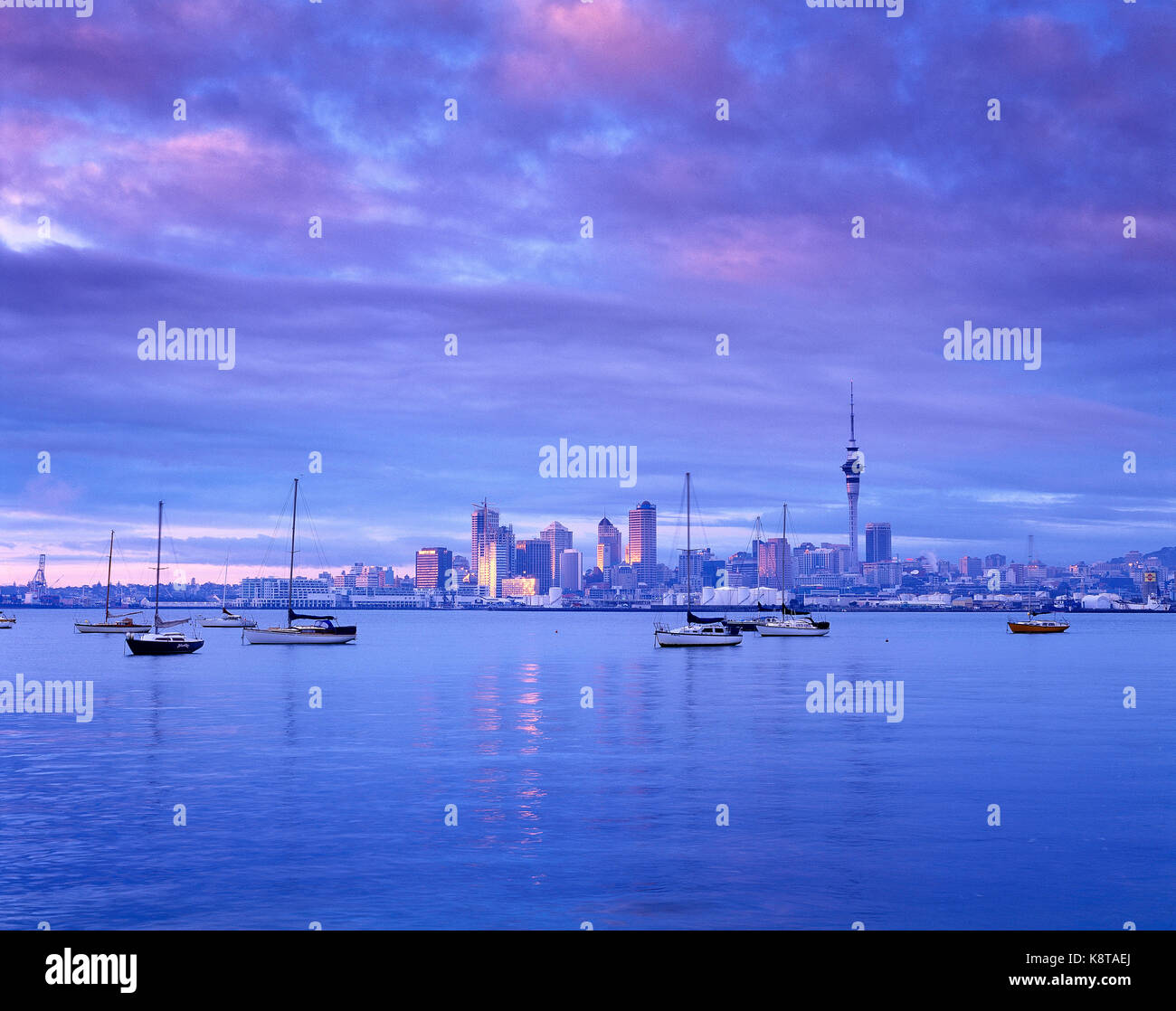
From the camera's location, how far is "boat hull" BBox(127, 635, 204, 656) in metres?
131

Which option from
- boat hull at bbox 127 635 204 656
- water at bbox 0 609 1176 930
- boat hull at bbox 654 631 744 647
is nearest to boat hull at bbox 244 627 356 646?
boat hull at bbox 127 635 204 656

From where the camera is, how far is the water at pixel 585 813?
999 inches

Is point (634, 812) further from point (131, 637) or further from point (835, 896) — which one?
point (131, 637)

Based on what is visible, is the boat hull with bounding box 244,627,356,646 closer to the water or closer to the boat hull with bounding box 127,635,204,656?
the boat hull with bounding box 127,635,204,656

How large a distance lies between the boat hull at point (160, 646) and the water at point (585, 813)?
183ft

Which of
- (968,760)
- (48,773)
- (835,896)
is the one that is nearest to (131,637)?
(48,773)

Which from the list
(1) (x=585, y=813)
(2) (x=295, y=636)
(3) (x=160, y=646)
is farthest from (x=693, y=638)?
(1) (x=585, y=813)

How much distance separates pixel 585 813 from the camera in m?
36.1

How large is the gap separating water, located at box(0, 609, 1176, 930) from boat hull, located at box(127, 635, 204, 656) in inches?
2198

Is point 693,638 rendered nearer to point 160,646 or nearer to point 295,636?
point 295,636

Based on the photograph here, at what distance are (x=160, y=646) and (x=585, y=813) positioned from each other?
108186mm
